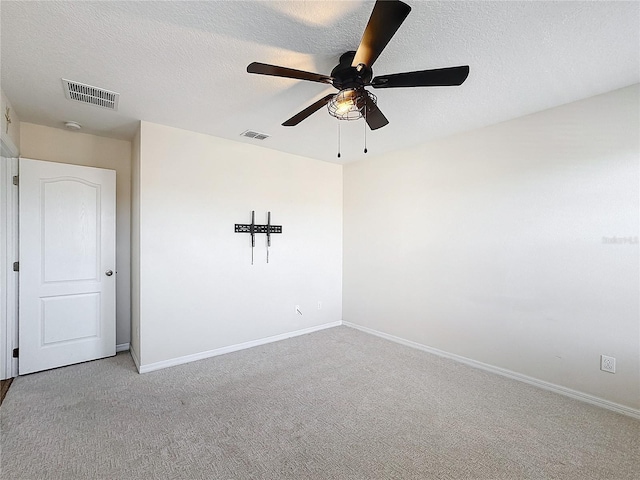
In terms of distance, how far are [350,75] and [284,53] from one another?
51 centimetres

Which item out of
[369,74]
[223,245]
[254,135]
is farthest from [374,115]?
[223,245]

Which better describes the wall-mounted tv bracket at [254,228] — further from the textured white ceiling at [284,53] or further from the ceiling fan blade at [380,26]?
the ceiling fan blade at [380,26]

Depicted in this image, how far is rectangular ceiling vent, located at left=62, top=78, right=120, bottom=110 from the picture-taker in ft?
7.88

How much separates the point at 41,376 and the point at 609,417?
4.95 meters

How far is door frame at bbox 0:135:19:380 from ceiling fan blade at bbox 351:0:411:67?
10.8 ft

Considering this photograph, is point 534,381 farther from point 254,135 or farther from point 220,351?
point 254,135

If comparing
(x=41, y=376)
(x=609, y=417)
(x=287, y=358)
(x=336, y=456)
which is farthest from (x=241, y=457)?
(x=609, y=417)

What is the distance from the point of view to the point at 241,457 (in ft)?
6.26

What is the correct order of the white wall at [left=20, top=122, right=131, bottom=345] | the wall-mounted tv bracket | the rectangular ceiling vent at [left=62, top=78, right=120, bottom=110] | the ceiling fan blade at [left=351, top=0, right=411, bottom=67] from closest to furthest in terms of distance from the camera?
the ceiling fan blade at [left=351, top=0, right=411, bottom=67] < the rectangular ceiling vent at [left=62, top=78, right=120, bottom=110] < the white wall at [left=20, top=122, right=131, bottom=345] < the wall-mounted tv bracket

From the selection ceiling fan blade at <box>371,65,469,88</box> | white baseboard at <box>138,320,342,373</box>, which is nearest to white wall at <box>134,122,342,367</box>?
white baseboard at <box>138,320,342,373</box>

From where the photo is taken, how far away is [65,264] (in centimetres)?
324

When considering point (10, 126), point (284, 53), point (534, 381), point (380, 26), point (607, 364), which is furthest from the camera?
point (534, 381)

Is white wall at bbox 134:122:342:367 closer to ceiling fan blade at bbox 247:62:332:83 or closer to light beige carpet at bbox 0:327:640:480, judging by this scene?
light beige carpet at bbox 0:327:640:480

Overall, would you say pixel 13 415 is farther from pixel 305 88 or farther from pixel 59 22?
pixel 305 88
